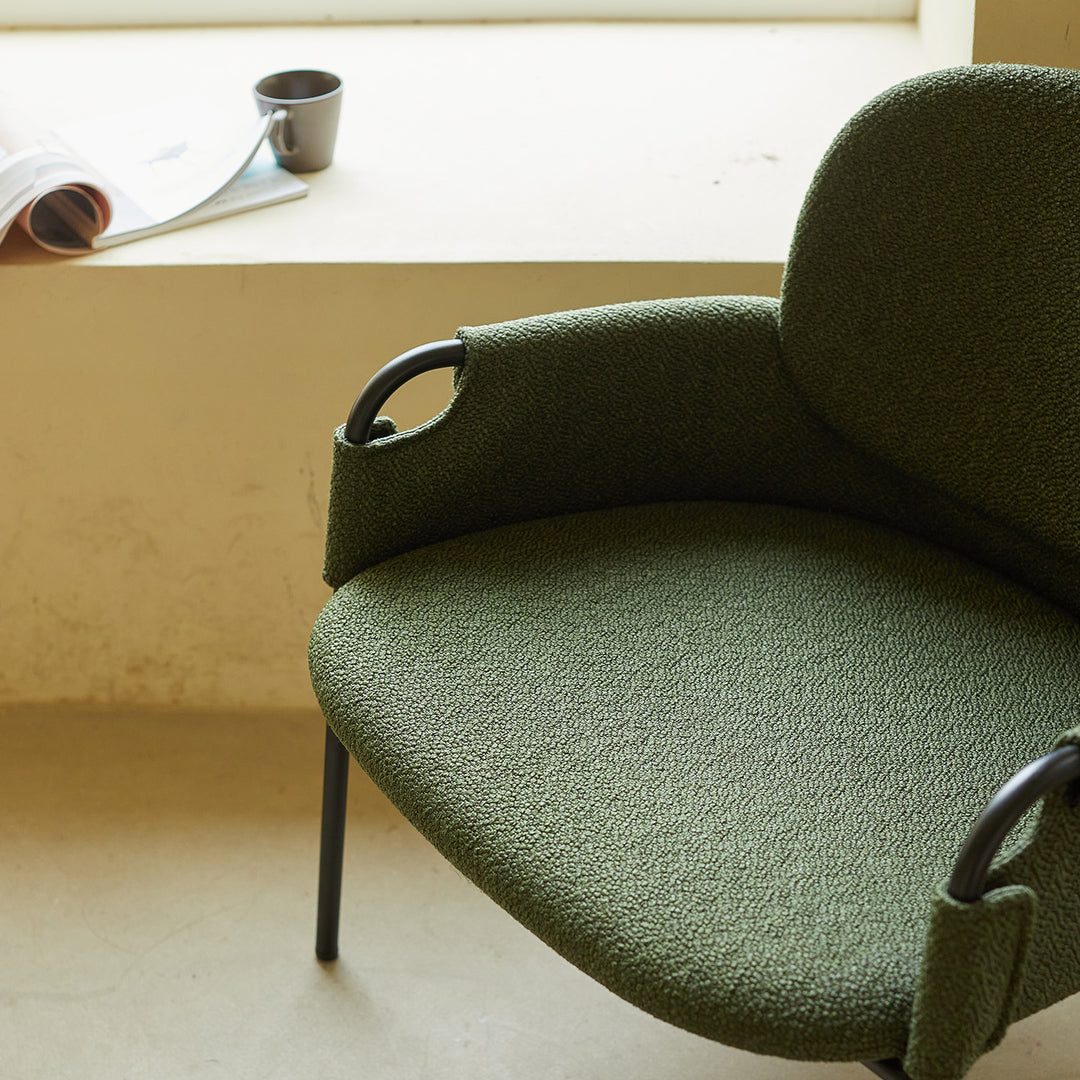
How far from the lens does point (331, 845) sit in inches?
48.6

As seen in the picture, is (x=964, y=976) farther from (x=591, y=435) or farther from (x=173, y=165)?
(x=173, y=165)

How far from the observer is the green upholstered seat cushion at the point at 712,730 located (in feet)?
2.53

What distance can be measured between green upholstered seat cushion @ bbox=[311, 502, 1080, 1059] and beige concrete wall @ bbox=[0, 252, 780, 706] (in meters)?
0.38

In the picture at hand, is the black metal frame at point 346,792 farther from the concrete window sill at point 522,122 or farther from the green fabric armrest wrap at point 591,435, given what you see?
the concrete window sill at point 522,122

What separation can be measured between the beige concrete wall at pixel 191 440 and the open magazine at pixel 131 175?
59 millimetres

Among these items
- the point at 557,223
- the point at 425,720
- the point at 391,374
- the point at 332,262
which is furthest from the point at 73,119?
the point at 425,720

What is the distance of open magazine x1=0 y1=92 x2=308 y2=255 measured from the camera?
1.34 m

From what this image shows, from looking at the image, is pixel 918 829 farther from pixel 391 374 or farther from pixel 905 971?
pixel 391 374

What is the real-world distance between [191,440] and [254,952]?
0.58 meters

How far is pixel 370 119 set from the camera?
1.67 metres

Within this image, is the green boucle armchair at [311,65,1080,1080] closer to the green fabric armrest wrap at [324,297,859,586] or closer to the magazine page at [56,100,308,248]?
the green fabric armrest wrap at [324,297,859,586]

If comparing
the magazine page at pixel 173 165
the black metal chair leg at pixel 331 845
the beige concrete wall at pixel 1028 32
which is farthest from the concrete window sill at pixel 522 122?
the black metal chair leg at pixel 331 845

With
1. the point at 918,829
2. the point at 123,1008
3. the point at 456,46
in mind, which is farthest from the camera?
the point at 456,46

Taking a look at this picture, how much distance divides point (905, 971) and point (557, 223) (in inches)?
36.6
